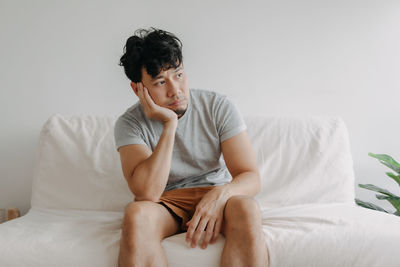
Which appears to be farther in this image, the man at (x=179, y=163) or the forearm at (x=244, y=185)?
the forearm at (x=244, y=185)

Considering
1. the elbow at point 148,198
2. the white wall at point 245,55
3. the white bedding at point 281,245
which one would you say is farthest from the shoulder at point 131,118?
the white wall at point 245,55

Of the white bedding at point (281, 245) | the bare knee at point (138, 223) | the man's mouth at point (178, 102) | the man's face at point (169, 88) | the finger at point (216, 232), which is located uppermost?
the man's face at point (169, 88)

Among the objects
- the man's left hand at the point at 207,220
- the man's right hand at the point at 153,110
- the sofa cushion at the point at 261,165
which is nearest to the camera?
the man's left hand at the point at 207,220

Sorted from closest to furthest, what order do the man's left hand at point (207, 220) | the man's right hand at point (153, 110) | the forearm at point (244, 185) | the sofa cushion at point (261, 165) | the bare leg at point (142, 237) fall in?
the bare leg at point (142, 237)
the man's left hand at point (207, 220)
the forearm at point (244, 185)
the man's right hand at point (153, 110)
the sofa cushion at point (261, 165)

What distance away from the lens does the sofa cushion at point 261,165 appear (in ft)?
5.67

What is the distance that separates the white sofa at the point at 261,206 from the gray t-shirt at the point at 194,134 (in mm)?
278

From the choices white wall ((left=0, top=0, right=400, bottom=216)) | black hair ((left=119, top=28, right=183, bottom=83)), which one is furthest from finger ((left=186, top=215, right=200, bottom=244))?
white wall ((left=0, top=0, right=400, bottom=216))

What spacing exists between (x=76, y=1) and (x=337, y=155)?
1.58 m

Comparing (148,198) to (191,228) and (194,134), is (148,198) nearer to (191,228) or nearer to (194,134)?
(191,228)

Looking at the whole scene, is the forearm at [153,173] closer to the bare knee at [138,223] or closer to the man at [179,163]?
the man at [179,163]

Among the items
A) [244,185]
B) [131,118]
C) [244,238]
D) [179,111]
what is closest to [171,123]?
[179,111]

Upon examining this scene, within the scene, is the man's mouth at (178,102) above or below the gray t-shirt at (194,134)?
above

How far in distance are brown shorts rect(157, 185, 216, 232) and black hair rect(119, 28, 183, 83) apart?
1.44ft

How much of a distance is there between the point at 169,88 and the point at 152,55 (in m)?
0.13
